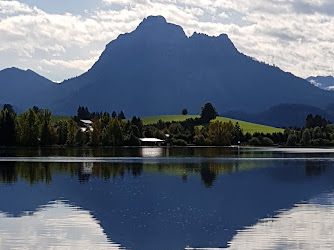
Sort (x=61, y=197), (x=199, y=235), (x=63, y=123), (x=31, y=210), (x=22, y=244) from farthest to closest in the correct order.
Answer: (x=63, y=123) → (x=61, y=197) → (x=31, y=210) → (x=199, y=235) → (x=22, y=244)

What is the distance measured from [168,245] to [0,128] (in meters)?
154

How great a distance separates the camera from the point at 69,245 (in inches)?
1217

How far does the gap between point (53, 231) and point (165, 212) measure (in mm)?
9491

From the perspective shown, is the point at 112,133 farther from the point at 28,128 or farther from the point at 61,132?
the point at 28,128

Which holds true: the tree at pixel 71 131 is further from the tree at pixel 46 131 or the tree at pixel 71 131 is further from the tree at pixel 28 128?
the tree at pixel 28 128

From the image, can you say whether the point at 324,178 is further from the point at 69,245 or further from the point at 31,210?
the point at 69,245

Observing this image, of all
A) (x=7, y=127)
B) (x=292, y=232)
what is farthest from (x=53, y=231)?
(x=7, y=127)

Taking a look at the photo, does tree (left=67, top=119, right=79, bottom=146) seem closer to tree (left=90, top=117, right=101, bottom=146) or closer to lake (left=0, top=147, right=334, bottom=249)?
tree (left=90, top=117, right=101, bottom=146)

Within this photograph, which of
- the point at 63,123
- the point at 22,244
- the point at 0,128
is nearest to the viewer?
the point at 22,244

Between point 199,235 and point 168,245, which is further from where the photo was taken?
point 199,235

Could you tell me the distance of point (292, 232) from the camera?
34531 mm

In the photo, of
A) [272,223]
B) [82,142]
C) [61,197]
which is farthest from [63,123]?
[272,223]

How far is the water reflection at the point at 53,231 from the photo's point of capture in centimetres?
3097

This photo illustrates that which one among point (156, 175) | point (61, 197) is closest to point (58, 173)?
point (156, 175)
